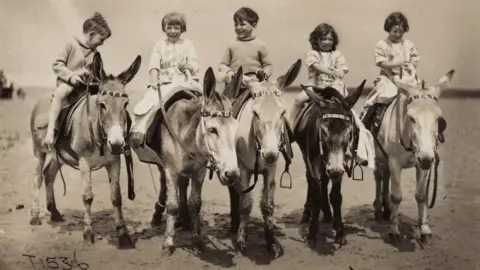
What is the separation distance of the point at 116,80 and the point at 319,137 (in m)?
0.97

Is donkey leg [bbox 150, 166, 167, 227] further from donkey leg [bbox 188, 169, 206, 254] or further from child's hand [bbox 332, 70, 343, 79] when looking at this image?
child's hand [bbox 332, 70, 343, 79]

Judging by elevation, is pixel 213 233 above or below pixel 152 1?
below

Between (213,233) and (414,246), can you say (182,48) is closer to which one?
(213,233)

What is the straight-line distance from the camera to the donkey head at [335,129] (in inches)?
96.7

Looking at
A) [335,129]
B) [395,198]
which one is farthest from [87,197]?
[395,198]

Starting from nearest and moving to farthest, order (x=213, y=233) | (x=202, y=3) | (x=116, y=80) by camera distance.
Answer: (x=116, y=80) < (x=202, y=3) < (x=213, y=233)

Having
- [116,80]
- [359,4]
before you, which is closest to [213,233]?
[116,80]

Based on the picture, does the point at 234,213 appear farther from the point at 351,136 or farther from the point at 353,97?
the point at 353,97

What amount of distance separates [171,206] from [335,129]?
821 millimetres

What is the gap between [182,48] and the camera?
2709 millimetres

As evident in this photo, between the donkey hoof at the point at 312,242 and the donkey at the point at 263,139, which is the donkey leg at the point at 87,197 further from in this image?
the donkey hoof at the point at 312,242

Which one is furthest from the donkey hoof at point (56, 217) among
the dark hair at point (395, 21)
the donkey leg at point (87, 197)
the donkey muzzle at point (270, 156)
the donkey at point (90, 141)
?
the dark hair at point (395, 21)

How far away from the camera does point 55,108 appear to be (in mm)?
2744

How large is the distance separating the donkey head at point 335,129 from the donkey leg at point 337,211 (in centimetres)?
16
